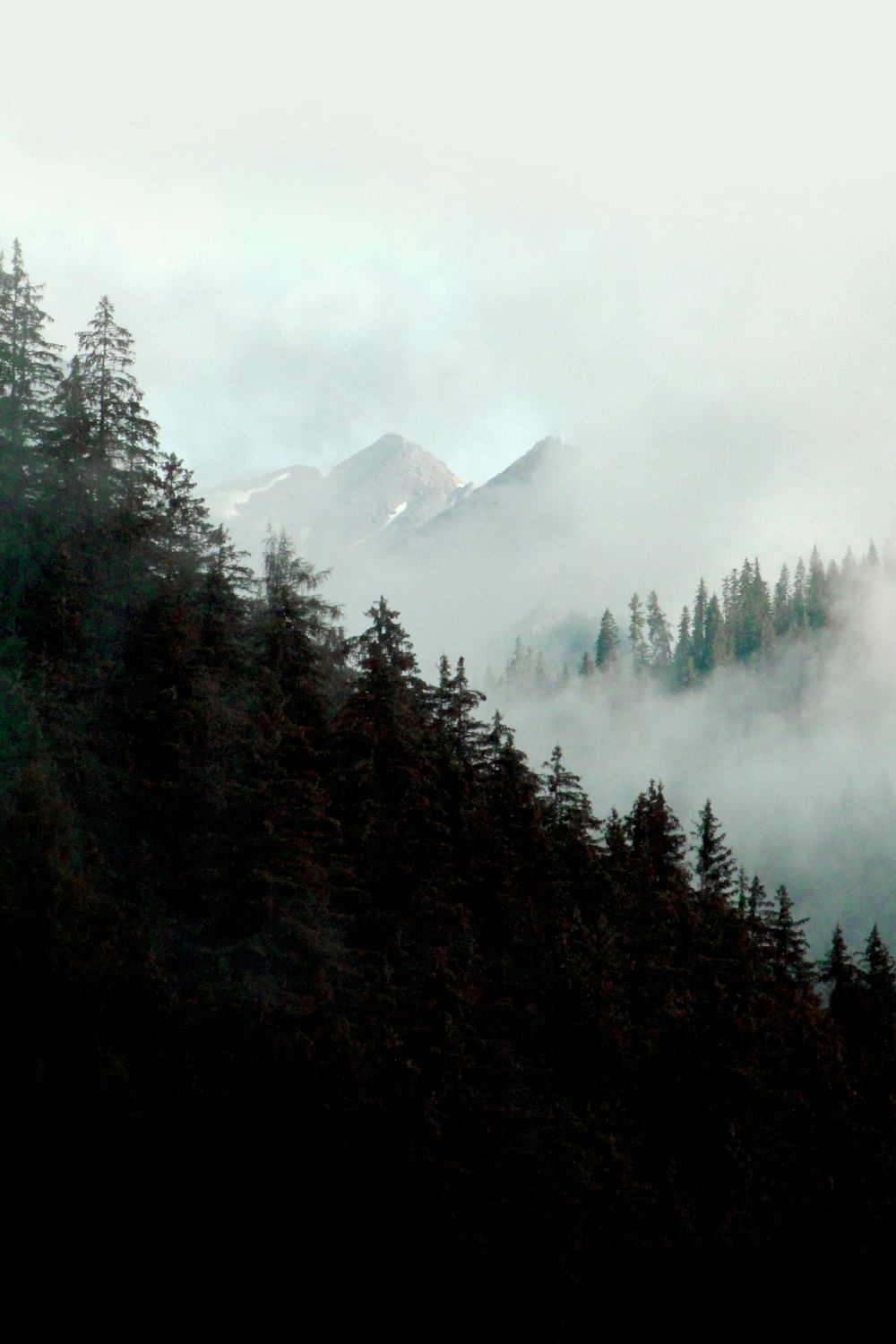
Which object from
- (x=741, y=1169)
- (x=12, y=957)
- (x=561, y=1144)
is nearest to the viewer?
(x=12, y=957)

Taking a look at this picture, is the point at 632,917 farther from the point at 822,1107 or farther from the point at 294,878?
the point at 294,878

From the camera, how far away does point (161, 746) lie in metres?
31.7

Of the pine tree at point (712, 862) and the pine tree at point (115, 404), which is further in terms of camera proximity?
the pine tree at point (712, 862)

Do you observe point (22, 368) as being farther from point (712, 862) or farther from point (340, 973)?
point (712, 862)

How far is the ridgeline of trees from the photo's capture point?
55.3ft

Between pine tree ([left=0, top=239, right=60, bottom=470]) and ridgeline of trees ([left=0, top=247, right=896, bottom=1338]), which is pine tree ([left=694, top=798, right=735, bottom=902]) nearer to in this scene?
ridgeline of trees ([left=0, top=247, right=896, bottom=1338])

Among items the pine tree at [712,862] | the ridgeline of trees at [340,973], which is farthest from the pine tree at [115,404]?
the pine tree at [712,862]

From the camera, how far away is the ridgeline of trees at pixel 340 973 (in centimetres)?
1686

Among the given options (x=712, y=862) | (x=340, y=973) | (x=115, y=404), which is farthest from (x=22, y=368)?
(x=712, y=862)

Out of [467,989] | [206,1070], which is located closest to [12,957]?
[206,1070]

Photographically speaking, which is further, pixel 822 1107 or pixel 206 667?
pixel 822 1107

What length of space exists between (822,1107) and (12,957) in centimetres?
2796

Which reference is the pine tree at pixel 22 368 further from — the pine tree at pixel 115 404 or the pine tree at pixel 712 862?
the pine tree at pixel 712 862

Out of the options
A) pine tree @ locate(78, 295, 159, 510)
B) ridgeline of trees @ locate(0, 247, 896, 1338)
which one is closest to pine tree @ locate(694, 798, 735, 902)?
ridgeline of trees @ locate(0, 247, 896, 1338)
